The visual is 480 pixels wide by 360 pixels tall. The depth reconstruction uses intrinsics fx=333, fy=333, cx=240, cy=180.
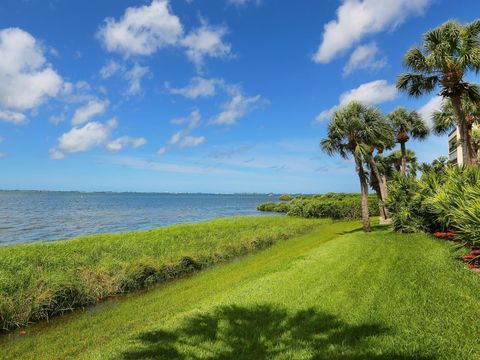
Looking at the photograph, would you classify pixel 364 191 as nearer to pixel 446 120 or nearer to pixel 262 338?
pixel 446 120

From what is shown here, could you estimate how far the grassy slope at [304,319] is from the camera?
6137mm

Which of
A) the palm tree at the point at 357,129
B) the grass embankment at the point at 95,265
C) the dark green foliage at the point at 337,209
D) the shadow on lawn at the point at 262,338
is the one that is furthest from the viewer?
the dark green foliage at the point at 337,209

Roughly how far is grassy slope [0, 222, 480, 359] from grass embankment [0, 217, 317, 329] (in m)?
0.95

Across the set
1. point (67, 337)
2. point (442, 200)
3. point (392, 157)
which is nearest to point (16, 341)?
point (67, 337)

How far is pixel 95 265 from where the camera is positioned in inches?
608

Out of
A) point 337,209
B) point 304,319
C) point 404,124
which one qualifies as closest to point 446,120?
point 404,124

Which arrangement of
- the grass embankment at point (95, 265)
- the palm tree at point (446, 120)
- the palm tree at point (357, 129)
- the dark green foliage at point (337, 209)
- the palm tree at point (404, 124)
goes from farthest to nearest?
the dark green foliage at point (337, 209), the palm tree at point (404, 124), the palm tree at point (446, 120), the palm tree at point (357, 129), the grass embankment at point (95, 265)

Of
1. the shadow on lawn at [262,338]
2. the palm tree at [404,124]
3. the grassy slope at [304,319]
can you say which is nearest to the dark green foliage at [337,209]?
the palm tree at [404,124]

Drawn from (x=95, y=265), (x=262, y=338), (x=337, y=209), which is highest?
(x=337, y=209)

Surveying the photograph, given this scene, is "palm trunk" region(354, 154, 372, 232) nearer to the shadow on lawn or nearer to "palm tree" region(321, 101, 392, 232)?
"palm tree" region(321, 101, 392, 232)

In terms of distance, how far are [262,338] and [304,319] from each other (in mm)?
1307

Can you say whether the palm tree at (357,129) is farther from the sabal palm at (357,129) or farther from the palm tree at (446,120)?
the palm tree at (446,120)

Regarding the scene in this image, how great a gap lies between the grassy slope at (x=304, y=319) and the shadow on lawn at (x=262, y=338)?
0.07ft

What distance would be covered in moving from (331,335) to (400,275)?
506cm
